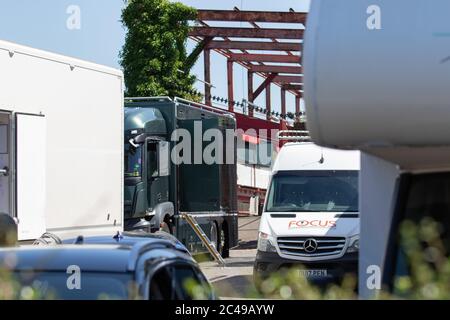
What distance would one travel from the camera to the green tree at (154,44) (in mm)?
29250

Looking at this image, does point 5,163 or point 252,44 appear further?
point 252,44

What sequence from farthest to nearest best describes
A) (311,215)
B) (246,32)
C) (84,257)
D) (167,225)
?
(246,32)
(167,225)
(311,215)
(84,257)

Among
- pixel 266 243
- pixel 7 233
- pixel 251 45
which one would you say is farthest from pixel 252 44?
pixel 7 233

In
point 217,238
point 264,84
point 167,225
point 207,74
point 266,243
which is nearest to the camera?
point 266,243

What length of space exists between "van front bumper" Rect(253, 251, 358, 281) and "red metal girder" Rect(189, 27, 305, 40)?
17999 millimetres

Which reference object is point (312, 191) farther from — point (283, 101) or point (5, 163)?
point (283, 101)

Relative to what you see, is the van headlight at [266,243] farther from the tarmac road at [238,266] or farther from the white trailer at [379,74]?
the white trailer at [379,74]

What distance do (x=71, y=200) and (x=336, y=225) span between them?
4135 millimetres

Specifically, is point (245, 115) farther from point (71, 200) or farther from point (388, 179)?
point (388, 179)

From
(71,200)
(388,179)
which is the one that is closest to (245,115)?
(71,200)

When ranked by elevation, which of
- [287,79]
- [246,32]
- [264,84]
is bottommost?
[264,84]

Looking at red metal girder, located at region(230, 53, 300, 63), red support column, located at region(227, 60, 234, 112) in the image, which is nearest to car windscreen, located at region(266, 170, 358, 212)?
red metal girder, located at region(230, 53, 300, 63)

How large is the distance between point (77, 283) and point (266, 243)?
8587 millimetres

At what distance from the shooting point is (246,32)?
31.2 m
